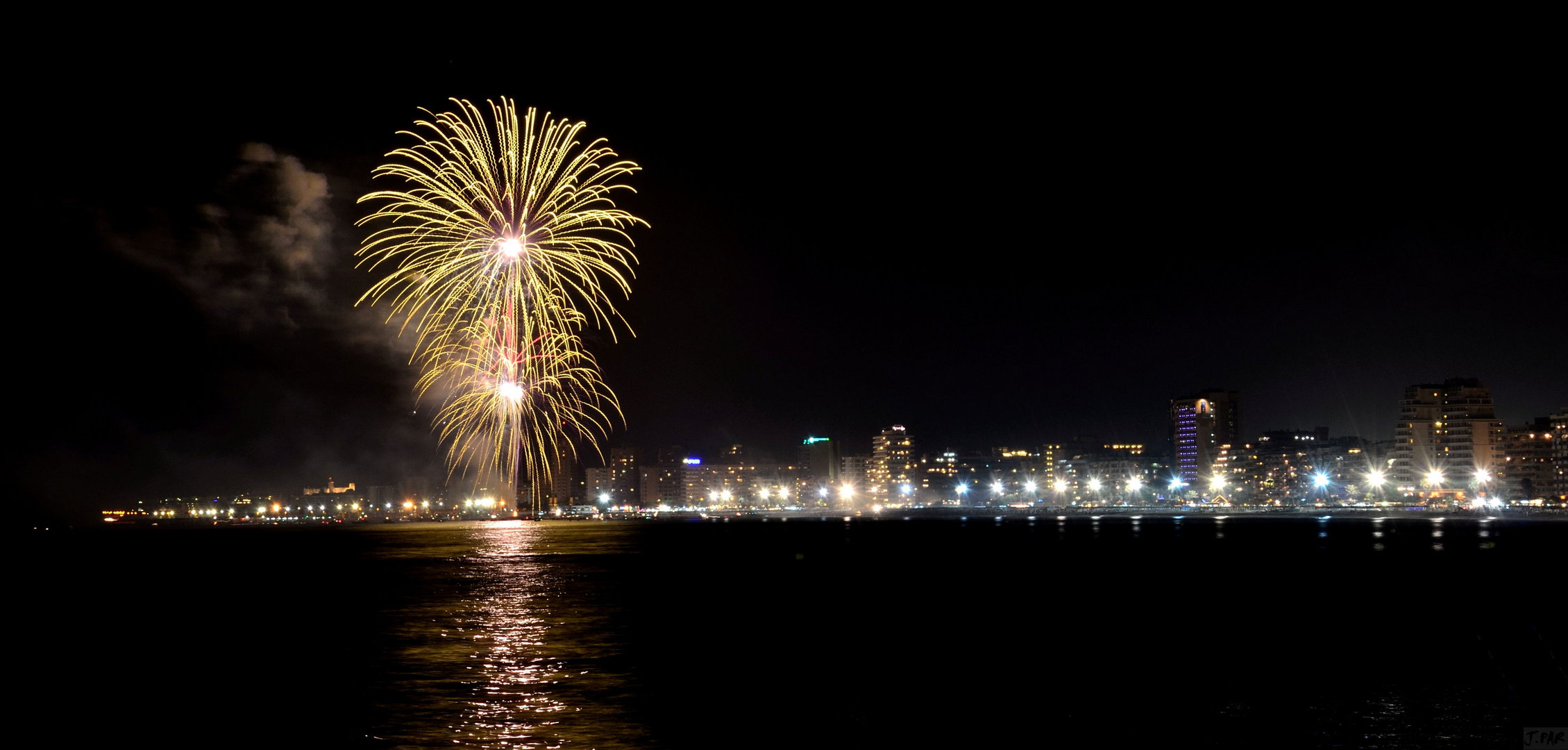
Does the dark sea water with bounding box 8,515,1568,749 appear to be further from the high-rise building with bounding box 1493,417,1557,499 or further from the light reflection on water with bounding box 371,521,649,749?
the high-rise building with bounding box 1493,417,1557,499

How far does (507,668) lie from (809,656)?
282 inches

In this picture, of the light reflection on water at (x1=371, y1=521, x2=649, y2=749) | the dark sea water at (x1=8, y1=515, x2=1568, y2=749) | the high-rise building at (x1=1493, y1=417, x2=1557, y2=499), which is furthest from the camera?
the high-rise building at (x1=1493, y1=417, x2=1557, y2=499)

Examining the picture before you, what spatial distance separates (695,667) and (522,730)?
25.9 ft

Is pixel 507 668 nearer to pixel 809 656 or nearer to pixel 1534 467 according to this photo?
pixel 809 656

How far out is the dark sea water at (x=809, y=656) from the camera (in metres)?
19.2

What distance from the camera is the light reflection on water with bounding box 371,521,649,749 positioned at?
61.0 feet

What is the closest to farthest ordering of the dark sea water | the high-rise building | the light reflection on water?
the light reflection on water → the dark sea water → the high-rise building

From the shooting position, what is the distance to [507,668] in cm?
2531

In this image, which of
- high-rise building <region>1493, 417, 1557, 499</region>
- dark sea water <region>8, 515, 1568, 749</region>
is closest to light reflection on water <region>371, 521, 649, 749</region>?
dark sea water <region>8, 515, 1568, 749</region>

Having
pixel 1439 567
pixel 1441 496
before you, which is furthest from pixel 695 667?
pixel 1441 496

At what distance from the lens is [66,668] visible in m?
28.3

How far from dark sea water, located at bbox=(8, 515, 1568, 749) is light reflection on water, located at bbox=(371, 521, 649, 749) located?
0.12 m

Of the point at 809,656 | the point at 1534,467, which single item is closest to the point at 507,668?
the point at 809,656

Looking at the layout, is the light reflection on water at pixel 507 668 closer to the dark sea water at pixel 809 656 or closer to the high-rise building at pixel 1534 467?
the dark sea water at pixel 809 656
